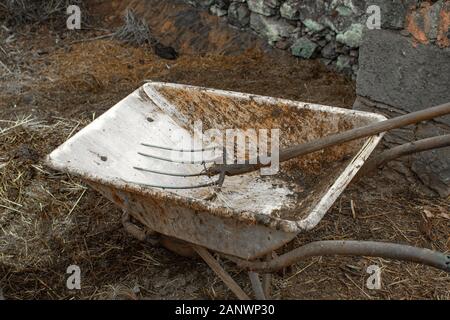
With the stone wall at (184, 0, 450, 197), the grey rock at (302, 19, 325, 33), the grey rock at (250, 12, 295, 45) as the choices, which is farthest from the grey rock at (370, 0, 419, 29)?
the grey rock at (250, 12, 295, 45)

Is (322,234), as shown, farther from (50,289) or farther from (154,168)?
(50,289)

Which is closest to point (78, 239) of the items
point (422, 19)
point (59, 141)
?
point (59, 141)

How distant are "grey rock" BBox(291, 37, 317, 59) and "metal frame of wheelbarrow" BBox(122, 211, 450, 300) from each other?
2.43 meters

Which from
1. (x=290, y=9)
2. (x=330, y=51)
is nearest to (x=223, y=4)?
(x=290, y=9)

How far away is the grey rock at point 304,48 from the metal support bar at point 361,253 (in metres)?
2.81

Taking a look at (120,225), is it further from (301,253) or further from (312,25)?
(312,25)

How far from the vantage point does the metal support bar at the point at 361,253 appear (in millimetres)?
1994

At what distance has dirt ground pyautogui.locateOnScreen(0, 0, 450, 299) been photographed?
3160 mm

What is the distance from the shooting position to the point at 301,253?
93.7 inches

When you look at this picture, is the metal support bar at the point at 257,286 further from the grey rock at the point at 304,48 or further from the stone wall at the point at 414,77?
the grey rock at the point at 304,48

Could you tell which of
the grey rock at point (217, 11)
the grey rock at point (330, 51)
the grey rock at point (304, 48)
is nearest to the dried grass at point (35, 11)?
the grey rock at point (217, 11)

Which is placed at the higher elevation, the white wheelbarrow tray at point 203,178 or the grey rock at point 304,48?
the white wheelbarrow tray at point 203,178

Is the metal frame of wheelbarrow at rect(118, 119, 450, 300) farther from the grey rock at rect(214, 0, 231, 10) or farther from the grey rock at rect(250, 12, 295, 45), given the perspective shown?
the grey rock at rect(214, 0, 231, 10)

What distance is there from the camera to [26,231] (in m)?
3.58
